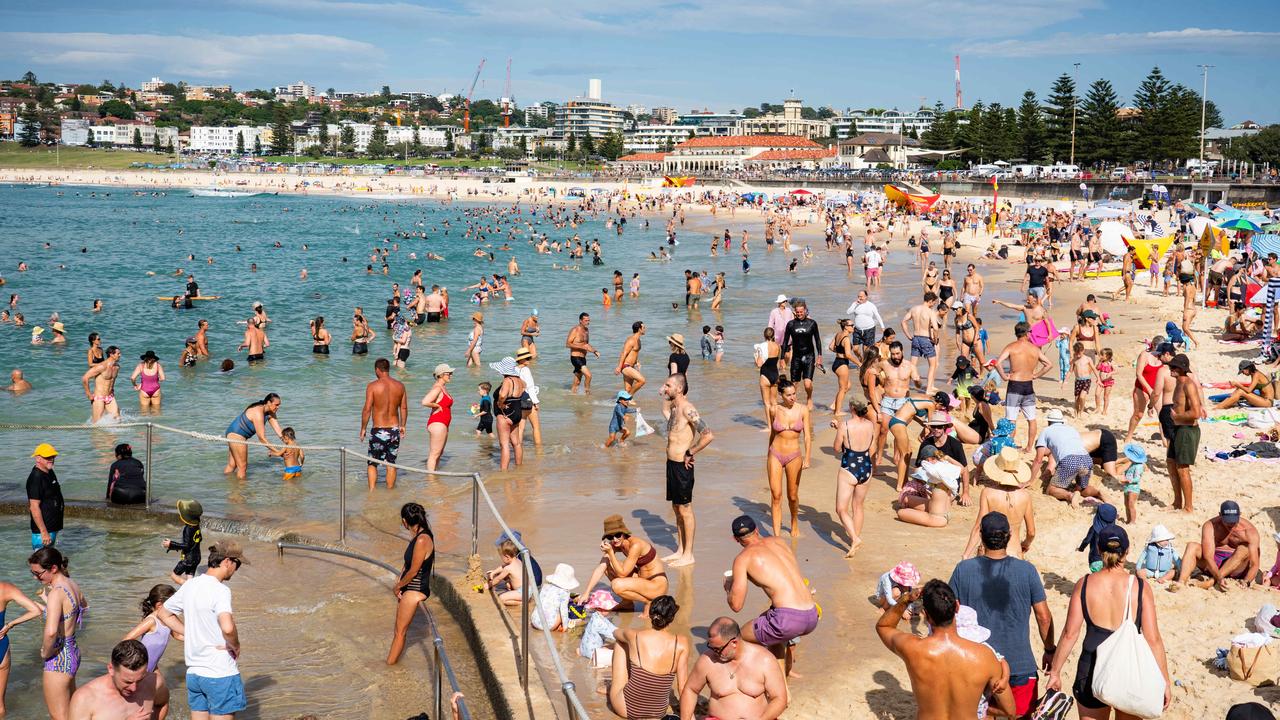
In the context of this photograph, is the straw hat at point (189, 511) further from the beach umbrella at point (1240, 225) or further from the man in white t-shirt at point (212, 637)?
the beach umbrella at point (1240, 225)

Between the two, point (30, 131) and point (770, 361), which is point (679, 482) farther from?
point (30, 131)

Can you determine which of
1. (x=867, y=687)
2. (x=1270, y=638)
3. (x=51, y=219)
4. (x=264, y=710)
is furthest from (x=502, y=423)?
(x=51, y=219)

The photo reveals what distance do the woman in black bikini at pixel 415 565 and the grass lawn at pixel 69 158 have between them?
169161mm

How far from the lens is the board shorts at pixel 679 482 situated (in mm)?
8141

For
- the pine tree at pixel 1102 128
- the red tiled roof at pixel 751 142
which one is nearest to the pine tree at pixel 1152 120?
the pine tree at pixel 1102 128

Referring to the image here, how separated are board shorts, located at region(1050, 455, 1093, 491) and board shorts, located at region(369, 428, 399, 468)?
6736mm

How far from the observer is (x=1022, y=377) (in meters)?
11.3

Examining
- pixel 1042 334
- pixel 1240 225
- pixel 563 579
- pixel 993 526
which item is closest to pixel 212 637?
pixel 563 579

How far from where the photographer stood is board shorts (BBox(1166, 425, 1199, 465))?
8812 millimetres

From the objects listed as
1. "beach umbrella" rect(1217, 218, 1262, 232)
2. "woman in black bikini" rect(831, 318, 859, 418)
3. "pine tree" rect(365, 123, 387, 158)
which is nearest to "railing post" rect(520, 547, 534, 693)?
"woman in black bikini" rect(831, 318, 859, 418)

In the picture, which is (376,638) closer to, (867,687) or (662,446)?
(867,687)

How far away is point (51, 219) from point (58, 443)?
73.9 metres

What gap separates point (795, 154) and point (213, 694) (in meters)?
146

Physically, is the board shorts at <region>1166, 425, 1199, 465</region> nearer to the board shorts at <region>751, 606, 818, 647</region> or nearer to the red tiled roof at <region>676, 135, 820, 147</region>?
the board shorts at <region>751, 606, 818, 647</region>
